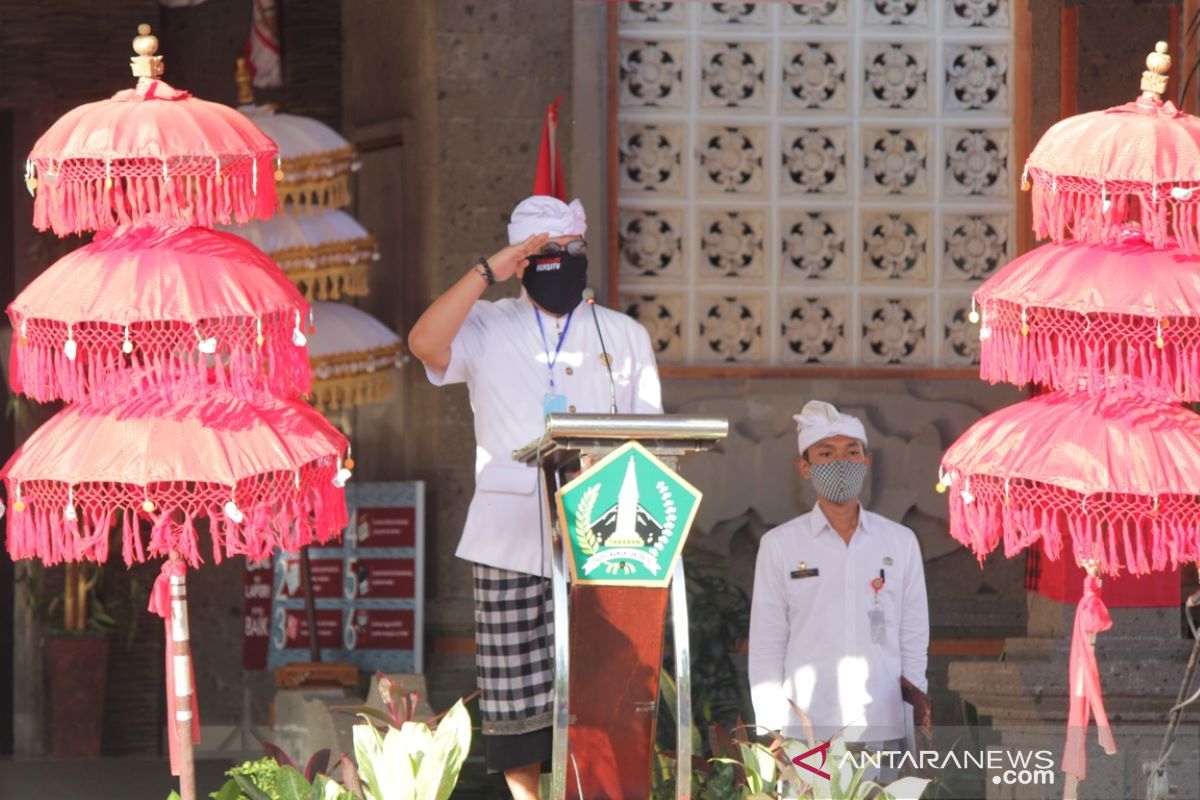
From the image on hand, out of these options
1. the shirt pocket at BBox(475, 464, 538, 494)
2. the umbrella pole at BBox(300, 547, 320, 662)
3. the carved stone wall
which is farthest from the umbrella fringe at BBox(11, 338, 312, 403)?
the carved stone wall

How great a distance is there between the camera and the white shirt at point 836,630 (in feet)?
21.7

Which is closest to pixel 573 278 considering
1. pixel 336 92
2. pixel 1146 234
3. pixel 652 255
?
pixel 1146 234

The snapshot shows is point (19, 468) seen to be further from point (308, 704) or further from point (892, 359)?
point (892, 359)

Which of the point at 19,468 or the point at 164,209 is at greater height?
the point at 164,209

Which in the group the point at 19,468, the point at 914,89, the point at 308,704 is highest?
the point at 914,89

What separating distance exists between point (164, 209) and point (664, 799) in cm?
208

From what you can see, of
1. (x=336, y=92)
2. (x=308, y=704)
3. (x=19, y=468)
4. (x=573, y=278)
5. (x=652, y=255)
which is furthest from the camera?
(x=336, y=92)

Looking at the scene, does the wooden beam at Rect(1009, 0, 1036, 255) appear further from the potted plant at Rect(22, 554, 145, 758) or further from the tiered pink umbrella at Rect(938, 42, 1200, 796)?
the potted plant at Rect(22, 554, 145, 758)

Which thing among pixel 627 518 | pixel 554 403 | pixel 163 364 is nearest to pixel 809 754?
pixel 627 518

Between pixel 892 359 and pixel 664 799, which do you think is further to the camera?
pixel 892 359

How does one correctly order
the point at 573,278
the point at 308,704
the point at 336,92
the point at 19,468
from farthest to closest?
the point at 336,92
the point at 308,704
the point at 573,278
the point at 19,468

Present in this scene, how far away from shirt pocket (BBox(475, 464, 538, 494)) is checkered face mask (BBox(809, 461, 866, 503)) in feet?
3.56

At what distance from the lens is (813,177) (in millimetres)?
8805

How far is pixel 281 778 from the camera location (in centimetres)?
572
